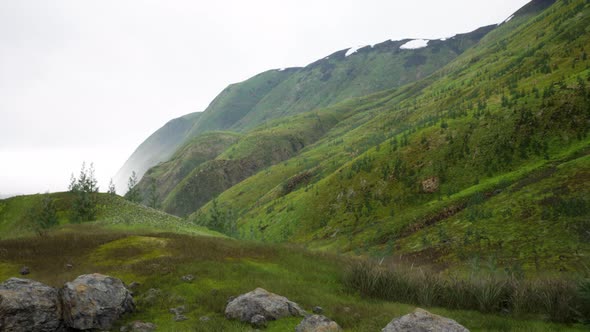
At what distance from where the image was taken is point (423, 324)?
441 inches

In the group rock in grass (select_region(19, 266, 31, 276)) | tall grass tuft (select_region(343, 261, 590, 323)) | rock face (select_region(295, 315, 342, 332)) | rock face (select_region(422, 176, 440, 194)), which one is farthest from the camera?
rock face (select_region(422, 176, 440, 194))

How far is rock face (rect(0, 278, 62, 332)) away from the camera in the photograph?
13312 mm

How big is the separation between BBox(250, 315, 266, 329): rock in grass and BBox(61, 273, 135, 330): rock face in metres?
5.99

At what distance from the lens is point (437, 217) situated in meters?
33.9

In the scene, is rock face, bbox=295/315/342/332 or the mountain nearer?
rock face, bbox=295/315/342/332

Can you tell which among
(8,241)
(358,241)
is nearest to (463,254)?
(358,241)

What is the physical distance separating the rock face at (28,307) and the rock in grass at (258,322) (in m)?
7.83

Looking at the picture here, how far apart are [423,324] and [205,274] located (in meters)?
13.4

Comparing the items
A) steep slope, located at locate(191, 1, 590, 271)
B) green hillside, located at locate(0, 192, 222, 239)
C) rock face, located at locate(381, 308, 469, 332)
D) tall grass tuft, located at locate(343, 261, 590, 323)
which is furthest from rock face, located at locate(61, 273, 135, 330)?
green hillside, located at locate(0, 192, 222, 239)

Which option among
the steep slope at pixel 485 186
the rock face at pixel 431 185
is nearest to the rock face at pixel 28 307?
the steep slope at pixel 485 186

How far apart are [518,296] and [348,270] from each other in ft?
28.4

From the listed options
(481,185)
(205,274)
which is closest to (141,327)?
(205,274)

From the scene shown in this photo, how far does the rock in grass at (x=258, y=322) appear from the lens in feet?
→ 47.2

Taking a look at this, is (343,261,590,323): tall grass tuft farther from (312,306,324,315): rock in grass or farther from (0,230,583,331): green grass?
(312,306,324,315): rock in grass
